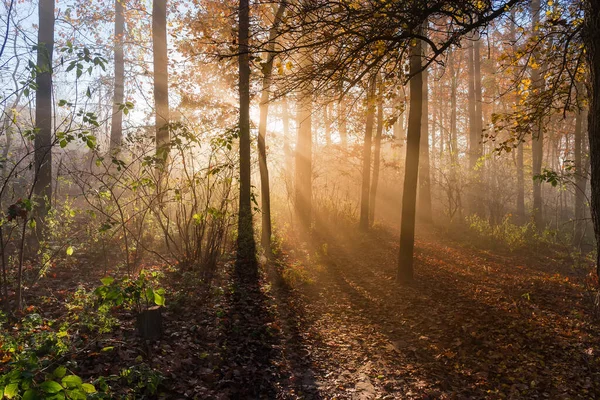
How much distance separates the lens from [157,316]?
4590 mm

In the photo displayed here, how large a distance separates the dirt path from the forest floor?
0.02m

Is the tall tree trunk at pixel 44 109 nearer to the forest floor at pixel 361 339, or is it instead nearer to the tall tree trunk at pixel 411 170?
the forest floor at pixel 361 339

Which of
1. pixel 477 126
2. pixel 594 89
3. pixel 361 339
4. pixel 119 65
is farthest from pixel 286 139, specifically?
pixel 594 89

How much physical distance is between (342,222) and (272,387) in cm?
888

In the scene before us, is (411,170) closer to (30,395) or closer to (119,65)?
(30,395)

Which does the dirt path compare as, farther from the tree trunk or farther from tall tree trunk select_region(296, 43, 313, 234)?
the tree trunk

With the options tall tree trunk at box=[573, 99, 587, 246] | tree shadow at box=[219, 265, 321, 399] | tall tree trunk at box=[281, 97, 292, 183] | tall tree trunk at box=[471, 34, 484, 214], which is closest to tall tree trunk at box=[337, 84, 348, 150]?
tall tree trunk at box=[281, 97, 292, 183]

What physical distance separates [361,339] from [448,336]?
1227 mm

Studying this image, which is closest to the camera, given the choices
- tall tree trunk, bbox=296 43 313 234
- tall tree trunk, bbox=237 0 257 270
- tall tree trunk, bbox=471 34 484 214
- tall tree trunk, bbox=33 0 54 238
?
tall tree trunk, bbox=237 0 257 270

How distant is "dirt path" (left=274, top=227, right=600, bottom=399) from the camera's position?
4199mm

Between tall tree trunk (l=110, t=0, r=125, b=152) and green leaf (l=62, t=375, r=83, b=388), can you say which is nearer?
green leaf (l=62, t=375, r=83, b=388)

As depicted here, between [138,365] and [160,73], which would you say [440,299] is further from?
[160,73]

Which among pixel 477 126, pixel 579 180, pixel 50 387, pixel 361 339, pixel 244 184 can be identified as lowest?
pixel 361 339

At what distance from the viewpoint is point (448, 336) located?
17.6 ft
